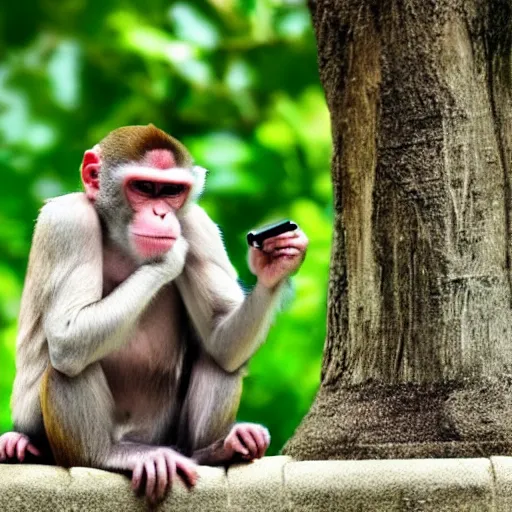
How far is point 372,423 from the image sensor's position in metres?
5.91

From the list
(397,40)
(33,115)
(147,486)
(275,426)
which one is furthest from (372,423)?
(33,115)

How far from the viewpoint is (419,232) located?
601 cm

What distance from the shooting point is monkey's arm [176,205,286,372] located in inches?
243

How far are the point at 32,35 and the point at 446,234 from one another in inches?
207

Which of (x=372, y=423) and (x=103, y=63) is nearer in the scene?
(x=372, y=423)

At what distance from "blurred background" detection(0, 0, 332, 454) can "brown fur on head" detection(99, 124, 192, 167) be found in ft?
9.23

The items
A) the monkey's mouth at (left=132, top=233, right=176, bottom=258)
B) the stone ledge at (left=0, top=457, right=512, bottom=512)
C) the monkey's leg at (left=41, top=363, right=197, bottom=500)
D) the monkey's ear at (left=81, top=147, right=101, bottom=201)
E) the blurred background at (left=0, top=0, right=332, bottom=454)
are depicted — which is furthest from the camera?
the blurred background at (left=0, top=0, right=332, bottom=454)

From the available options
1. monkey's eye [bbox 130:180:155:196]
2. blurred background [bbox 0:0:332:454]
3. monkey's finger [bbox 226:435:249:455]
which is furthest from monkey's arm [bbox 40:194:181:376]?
blurred background [bbox 0:0:332:454]

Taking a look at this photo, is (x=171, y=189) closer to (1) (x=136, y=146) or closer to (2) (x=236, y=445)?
(1) (x=136, y=146)

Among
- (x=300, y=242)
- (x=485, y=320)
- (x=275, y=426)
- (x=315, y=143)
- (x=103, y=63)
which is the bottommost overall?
(x=275, y=426)

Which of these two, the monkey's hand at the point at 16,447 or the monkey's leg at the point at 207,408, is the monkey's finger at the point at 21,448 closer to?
the monkey's hand at the point at 16,447

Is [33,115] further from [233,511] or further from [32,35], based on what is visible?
[233,511]

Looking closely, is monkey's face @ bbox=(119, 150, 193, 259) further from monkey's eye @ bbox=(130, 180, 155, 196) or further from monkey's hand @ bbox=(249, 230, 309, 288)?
monkey's hand @ bbox=(249, 230, 309, 288)

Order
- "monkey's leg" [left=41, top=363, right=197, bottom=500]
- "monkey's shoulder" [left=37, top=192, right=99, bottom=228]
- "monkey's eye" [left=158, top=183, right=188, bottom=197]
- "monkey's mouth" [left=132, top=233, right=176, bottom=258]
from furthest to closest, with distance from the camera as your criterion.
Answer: "monkey's eye" [left=158, top=183, right=188, bottom=197] < "monkey's shoulder" [left=37, top=192, right=99, bottom=228] < "monkey's mouth" [left=132, top=233, right=176, bottom=258] < "monkey's leg" [left=41, top=363, right=197, bottom=500]
